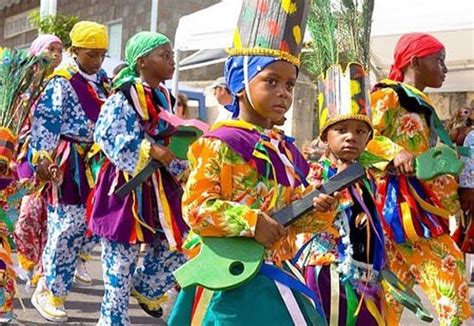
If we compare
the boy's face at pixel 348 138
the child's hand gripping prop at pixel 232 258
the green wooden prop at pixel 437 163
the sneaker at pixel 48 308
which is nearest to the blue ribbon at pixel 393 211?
the green wooden prop at pixel 437 163

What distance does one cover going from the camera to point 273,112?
3338mm

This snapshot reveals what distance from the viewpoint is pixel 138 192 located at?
524 cm

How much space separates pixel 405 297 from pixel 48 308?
291cm

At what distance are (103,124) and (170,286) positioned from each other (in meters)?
1.01

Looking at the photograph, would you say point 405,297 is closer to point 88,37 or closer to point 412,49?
point 412,49

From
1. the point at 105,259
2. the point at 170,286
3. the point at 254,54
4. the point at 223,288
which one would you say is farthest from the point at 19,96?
the point at 223,288

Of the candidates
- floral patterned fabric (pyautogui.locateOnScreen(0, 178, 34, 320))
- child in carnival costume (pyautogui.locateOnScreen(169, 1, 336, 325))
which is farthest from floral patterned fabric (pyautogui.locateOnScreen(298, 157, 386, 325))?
floral patterned fabric (pyautogui.locateOnScreen(0, 178, 34, 320))

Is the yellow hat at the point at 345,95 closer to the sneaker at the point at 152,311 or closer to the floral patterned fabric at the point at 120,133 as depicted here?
the floral patterned fabric at the point at 120,133

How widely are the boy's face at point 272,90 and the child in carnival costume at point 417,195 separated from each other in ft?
4.39

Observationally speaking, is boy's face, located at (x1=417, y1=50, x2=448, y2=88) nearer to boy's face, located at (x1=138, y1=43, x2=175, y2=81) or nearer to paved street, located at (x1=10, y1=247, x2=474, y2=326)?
boy's face, located at (x1=138, y1=43, x2=175, y2=81)

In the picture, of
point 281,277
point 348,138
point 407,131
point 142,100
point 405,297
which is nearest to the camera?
point 281,277

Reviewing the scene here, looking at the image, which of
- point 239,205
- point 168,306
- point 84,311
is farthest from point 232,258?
point 84,311

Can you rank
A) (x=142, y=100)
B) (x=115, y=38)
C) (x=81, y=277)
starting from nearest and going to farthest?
1. (x=142, y=100)
2. (x=81, y=277)
3. (x=115, y=38)

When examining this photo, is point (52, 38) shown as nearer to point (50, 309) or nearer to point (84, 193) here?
point (84, 193)
